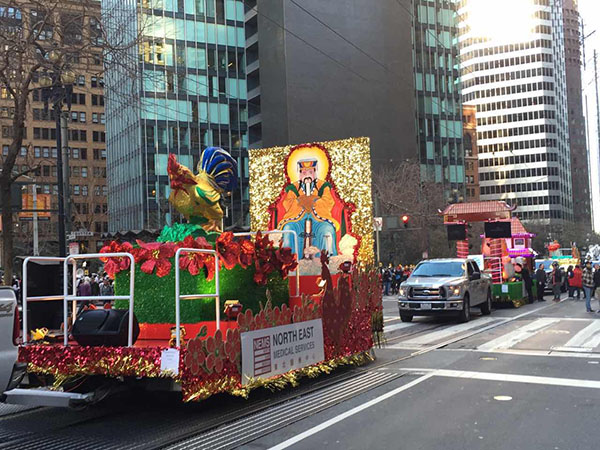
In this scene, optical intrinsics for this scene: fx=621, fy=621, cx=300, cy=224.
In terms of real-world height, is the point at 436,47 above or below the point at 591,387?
above

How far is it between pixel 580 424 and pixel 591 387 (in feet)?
7.35

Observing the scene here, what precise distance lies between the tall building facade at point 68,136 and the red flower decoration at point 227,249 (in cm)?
664

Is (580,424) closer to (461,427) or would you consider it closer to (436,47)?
(461,427)

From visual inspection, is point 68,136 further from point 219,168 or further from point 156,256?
point 156,256

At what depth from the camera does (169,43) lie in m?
53.8

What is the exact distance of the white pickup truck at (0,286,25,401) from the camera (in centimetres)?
630

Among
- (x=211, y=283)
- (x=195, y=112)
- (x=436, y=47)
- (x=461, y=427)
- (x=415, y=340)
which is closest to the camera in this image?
(x=461, y=427)

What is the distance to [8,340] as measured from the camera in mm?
6410

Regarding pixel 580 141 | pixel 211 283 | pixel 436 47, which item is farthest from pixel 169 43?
pixel 580 141

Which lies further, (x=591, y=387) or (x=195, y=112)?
(x=195, y=112)

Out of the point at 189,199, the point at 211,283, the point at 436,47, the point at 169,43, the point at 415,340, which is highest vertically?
the point at 436,47

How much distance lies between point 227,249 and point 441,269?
12.4 m

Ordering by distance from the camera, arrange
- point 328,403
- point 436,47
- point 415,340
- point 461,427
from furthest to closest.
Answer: point 436,47 < point 415,340 < point 328,403 < point 461,427

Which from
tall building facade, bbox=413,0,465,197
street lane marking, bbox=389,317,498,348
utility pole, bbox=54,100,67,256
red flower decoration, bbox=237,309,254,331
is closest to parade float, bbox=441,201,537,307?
street lane marking, bbox=389,317,498,348
